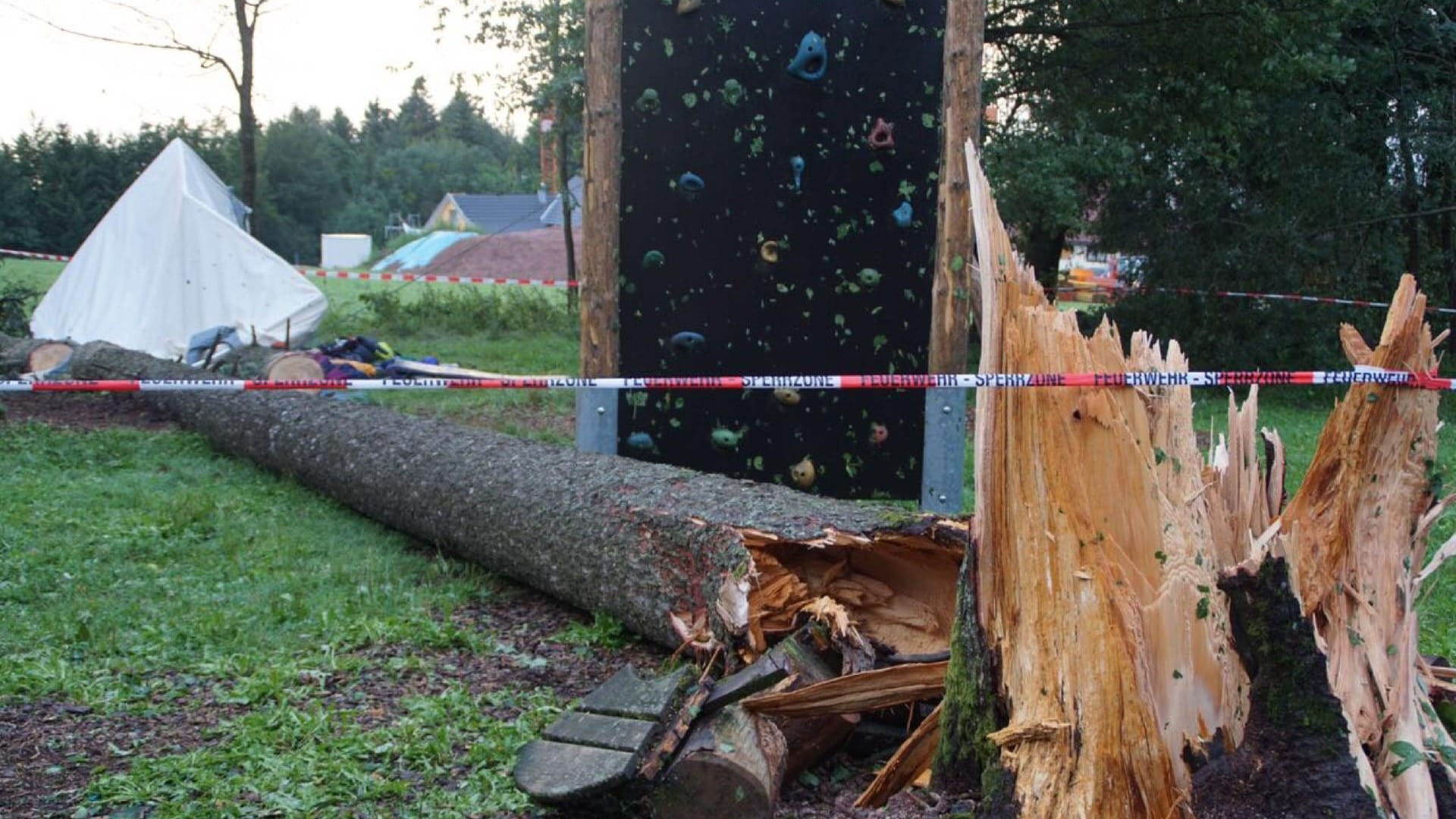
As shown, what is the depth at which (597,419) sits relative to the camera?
21.6 ft

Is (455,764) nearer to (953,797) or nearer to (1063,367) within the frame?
(953,797)

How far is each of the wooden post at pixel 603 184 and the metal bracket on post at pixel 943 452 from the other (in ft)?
5.59

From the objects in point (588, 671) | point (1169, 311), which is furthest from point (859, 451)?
point (1169, 311)

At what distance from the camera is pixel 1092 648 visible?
10.1 ft

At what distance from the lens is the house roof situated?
183 ft

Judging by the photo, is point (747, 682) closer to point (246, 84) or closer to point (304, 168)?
point (246, 84)

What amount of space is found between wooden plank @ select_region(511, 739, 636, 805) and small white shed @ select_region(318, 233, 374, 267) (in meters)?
42.1

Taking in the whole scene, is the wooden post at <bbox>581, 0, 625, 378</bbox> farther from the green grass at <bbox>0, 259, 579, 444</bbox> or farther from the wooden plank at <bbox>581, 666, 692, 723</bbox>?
the green grass at <bbox>0, 259, 579, 444</bbox>

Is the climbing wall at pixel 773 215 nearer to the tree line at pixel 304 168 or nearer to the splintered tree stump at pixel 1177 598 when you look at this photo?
the splintered tree stump at pixel 1177 598

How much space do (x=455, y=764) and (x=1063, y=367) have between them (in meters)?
2.07

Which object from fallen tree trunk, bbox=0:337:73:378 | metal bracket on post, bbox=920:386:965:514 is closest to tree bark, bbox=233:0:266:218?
fallen tree trunk, bbox=0:337:73:378

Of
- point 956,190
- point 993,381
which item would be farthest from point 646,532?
point 956,190

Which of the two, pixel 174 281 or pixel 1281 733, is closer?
pixel 1281 733

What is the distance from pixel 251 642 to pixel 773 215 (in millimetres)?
3288
